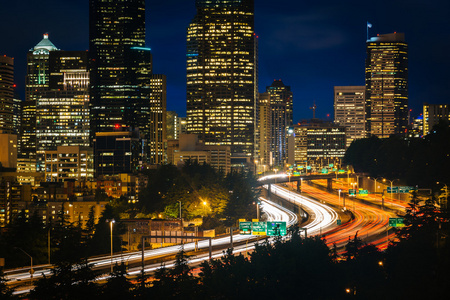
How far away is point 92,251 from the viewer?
343ft

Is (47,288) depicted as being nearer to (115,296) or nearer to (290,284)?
(115,296)

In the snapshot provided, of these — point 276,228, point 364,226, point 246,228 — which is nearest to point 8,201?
point 364,226

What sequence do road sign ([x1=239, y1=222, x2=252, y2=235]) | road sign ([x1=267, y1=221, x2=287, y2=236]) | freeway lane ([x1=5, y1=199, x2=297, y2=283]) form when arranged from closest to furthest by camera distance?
freeway lane ([x1=5, y1=199, x2=297, y2=283]), road sign ([x1=267, y1=221, x2=287, y2=236]), road sign ([x1=239, y1=222, x2=252, y2=235])

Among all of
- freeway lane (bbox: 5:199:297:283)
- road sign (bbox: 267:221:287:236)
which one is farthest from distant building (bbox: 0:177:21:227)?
road sign (bbox: 267:221:287:236)

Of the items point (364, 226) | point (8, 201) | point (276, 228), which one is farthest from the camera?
point (8, 201)

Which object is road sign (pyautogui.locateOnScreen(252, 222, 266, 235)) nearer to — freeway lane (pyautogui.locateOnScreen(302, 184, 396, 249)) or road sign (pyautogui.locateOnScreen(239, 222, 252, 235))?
road sign (pyautogui.locateOnScreen(239, 222, 252, 235))

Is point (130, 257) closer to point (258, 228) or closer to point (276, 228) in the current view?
point (258, 228)

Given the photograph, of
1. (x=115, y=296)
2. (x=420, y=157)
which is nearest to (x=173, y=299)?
(x=115, y=296)

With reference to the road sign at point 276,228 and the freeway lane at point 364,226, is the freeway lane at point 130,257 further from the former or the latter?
the freeway lane at point 364,226

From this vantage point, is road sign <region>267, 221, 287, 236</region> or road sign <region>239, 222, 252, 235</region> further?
road sign <region>239, 222, 252, 235</region>

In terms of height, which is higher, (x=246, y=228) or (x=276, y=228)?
(x=276, y=228)

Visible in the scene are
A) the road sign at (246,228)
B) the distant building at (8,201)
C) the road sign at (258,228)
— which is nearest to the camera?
the road sign at (258,228)

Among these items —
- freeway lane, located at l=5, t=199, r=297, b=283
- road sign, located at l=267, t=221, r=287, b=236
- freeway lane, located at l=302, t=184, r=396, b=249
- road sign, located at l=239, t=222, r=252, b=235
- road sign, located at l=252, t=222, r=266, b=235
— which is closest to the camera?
freeway lane, located at l=5, t=199, r=297, b=283

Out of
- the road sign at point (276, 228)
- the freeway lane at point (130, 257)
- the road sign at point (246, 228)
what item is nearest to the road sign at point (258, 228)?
the road sign at point (246, 228)
